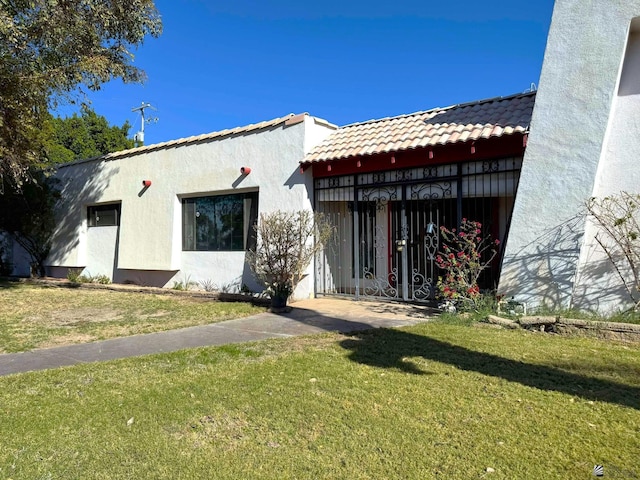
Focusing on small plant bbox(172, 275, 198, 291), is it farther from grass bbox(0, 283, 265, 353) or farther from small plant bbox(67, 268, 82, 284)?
small plant bbox(67, 268, 82, 284)

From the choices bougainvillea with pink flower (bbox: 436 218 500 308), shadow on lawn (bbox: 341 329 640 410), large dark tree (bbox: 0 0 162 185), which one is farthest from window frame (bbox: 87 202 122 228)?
shadow on lawn (bbox: 341 329 640 410)

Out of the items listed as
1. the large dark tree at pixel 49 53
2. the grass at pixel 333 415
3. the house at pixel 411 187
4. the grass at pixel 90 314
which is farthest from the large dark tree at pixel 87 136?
the grass at pixel 333 415

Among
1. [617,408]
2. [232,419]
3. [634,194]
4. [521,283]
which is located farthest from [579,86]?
[232,419]

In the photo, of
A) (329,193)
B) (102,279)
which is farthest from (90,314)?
(102,279)

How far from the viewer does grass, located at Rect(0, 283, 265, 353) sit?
712 centimetres

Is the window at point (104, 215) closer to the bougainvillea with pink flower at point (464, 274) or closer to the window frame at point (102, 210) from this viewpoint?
the window frame at point (102, 210)

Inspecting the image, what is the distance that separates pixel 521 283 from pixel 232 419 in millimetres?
5588

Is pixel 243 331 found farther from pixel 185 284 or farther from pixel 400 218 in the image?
pixel 185 284

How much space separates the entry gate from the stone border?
245 centimetres

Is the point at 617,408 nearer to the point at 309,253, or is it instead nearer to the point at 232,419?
the point at 232,419

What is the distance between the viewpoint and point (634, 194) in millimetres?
7188

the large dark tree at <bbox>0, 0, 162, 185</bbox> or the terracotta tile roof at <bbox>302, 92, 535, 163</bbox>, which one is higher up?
the large dark tree at <bbox>0, 0, 162, 185</bbox>

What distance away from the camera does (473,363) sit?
16.7 ft

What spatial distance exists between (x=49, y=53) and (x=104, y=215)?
6.49 m
